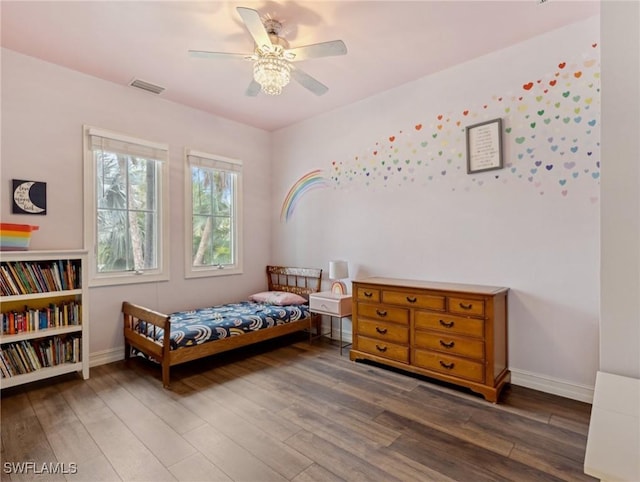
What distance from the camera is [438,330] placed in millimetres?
2744

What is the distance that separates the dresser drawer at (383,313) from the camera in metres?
2.96

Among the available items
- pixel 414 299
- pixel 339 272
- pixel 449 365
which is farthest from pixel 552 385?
pixel 339 272

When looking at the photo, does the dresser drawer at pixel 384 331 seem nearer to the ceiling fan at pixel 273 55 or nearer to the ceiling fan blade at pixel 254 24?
the ceiling fan at pixel 273 55

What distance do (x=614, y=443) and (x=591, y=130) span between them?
249 centimetres

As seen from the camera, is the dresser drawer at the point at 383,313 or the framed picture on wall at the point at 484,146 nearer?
the framed picture on wall at the point at 484,146

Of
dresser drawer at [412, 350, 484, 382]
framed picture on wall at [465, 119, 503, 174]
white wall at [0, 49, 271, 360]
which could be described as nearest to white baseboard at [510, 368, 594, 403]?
dresser drawer at [412, 350, 484, 382]

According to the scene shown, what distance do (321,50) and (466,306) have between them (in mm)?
2141

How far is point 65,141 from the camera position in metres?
3.07

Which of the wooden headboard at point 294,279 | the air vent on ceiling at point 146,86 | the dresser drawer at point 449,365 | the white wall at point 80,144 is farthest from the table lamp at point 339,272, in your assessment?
the air vent on ceiling at point 146,86

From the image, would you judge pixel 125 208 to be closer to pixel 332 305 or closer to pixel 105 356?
pixel 105 356

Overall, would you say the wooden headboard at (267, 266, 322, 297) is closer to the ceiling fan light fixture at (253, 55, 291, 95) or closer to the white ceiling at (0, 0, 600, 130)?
the white ceiling at (0, 0, 600, 130)

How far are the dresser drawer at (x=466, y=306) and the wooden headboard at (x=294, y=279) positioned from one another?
1.85 m

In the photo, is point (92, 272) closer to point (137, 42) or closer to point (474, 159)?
point (137, 42)

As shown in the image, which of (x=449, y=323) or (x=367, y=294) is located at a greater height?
(x=367, y=294)
